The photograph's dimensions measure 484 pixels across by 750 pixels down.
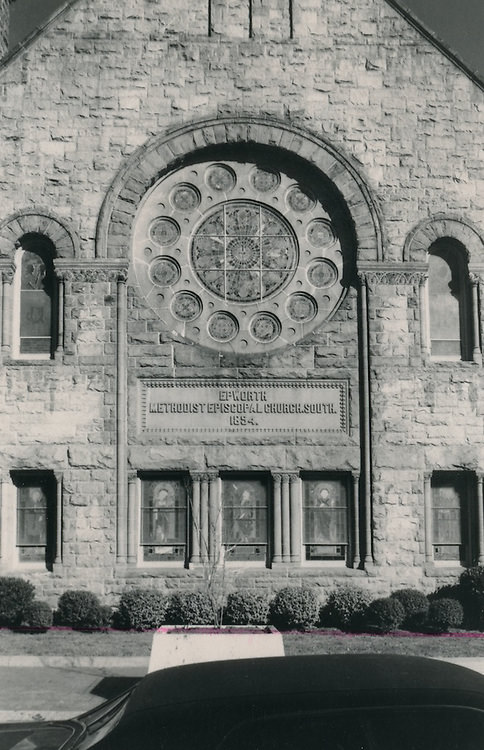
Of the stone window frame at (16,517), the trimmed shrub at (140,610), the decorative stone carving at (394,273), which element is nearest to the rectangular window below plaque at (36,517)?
the stone window frame at (16,517)

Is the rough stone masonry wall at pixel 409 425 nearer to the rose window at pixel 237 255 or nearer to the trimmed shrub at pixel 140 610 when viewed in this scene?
the rose window at pixel 237 255

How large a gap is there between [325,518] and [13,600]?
6356mm

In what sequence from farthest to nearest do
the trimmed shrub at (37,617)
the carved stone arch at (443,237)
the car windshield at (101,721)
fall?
the carved stone arch at (443,237) < the trimmed shrub at (37,617) < the car windshield at (101,721)

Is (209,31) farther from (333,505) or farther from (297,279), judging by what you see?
(333,505)

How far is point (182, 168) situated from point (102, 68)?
2.62 metres

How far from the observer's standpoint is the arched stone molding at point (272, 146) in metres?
18.8

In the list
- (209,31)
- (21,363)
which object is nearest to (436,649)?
(21,363)

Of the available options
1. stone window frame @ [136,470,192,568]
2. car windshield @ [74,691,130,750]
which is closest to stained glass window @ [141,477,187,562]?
stone window frame @ [136,470,192,568]

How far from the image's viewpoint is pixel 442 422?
18453 mm

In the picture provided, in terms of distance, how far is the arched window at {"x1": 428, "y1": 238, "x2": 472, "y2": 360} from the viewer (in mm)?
19047

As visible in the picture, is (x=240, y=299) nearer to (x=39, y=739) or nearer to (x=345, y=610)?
(x=345, y=610)

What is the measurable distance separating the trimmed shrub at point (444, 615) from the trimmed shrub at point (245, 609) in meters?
3.16

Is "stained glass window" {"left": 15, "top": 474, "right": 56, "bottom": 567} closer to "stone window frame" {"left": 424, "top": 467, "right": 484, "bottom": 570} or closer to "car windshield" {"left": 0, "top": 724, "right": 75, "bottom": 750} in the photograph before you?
"stone window frame" {"left": 424, "top": 467, "right": 484, "bottom": 570}

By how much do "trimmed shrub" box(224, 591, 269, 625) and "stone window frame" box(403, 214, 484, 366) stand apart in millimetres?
6029
